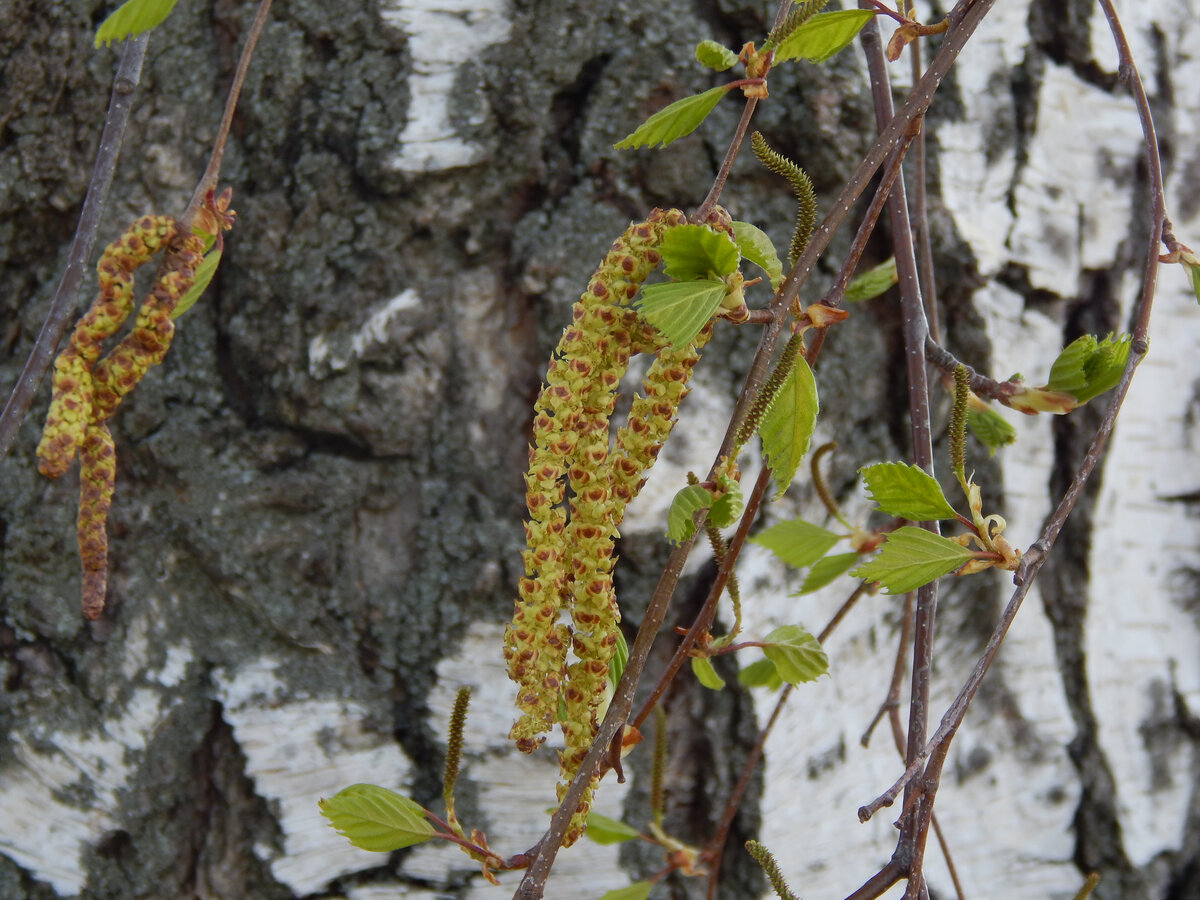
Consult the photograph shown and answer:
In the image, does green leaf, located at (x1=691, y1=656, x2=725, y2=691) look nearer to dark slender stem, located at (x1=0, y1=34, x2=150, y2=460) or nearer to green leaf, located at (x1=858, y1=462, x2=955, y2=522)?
green leaf, located at (x1=858, y1=462, x2=955, y2=522)

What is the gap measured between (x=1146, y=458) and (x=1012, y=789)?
0.50 metres

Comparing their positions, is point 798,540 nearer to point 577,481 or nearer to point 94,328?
point 577,481

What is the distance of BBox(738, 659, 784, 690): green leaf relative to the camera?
91cm

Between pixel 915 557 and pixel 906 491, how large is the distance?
47 millimetres

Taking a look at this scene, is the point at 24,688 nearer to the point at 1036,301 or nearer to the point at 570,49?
the point at 570,49

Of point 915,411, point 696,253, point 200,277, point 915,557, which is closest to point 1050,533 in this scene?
point 915,557

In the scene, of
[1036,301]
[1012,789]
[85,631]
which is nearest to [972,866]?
[1012,789]

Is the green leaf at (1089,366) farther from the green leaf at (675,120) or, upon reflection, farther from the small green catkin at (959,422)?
the green leaf at (675,120)

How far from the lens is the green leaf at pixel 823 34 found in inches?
22.3

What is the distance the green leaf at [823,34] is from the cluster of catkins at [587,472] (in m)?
0.13

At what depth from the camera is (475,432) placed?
1.00 m

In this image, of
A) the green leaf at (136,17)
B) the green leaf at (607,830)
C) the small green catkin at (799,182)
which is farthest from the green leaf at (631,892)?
the green leaf at (136,17)

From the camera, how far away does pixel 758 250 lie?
1.97 ft

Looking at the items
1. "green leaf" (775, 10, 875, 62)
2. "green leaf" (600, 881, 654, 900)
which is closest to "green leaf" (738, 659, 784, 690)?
"green leaf" (600, 881, 654, 900)
